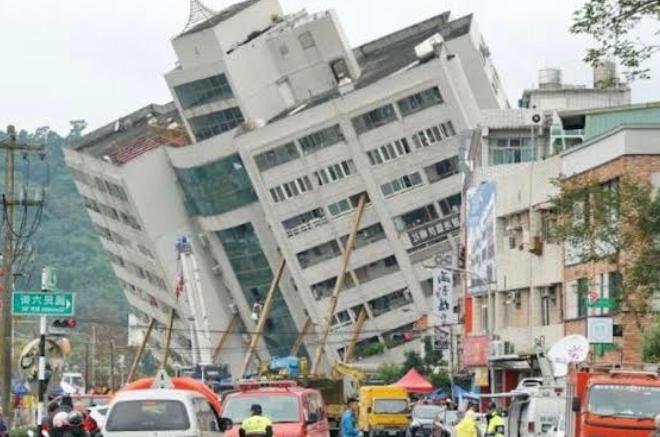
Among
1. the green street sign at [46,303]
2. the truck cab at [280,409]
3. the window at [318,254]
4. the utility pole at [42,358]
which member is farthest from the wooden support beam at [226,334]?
the truck cab at [280,409]

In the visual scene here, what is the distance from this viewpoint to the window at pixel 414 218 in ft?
355

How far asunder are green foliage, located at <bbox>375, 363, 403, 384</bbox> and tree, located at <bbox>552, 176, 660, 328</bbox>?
52452 mm

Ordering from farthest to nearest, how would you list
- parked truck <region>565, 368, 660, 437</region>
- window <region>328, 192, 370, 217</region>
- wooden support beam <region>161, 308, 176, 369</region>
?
1. wooden support beam <region>161, 308, 176, 369</region>
2. window <region>328, 192, 370, 217</region>
3. parked truck <region>565, 368, 660, 437</region>

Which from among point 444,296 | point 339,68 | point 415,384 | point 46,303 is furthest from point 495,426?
point 339,68

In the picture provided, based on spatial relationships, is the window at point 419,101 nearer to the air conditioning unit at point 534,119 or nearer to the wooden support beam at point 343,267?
the wooden support beam at point 343,267

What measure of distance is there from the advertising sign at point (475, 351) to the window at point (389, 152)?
1188 inches

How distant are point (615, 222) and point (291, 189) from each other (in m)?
68.1

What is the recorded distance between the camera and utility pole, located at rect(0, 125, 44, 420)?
170 ft

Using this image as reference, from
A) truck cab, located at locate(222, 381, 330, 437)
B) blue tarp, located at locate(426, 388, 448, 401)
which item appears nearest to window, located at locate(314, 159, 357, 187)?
blue tarp, located at locate(426, 388, 448, 401)

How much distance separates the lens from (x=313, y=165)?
110 m

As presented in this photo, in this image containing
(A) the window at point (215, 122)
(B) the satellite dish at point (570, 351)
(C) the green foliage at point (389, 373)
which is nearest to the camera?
(B) the satellite dish at point (570, 351)

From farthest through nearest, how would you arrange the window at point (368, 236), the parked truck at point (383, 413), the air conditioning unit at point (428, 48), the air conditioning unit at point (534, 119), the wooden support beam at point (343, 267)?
the window at point (368, 236) < the wooden support beam at point (343, 267) < the air conditioning unit at point (428, 48) < the air conditioning unit at point (534, 119) < the parked truck at point (383, 413)

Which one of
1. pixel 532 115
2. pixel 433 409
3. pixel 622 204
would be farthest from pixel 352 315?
pixel 622 204

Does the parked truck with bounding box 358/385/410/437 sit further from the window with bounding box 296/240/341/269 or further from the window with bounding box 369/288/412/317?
the window with bounding box 296/240/341/269
